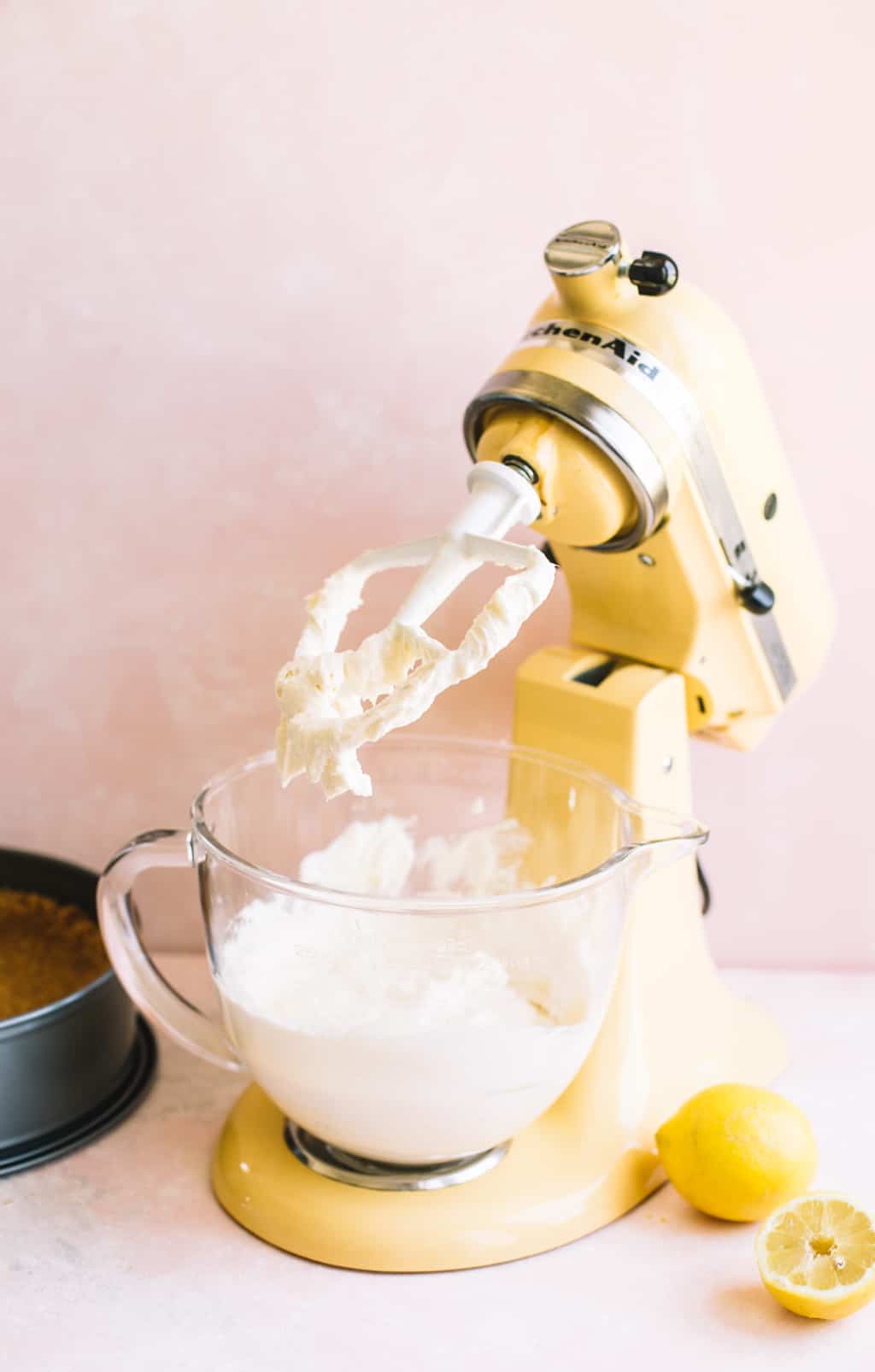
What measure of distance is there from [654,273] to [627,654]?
0.23 m

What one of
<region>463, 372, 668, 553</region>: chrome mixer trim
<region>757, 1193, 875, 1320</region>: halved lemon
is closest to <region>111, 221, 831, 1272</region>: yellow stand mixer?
<region>463, 372, 668, 553</region>: chrome mixer trim

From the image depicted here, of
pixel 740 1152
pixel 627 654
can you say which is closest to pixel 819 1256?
pixel 740 1152

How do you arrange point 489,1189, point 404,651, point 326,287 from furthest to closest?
point 326,287
point 489,1189
point 404,651

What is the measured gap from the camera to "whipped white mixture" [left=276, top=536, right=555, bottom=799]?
2.07 feet

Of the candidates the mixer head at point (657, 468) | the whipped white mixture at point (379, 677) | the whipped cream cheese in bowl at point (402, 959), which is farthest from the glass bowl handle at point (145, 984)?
the mixer head at point (657, 468)

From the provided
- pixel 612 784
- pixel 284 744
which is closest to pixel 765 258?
pixel 612 784

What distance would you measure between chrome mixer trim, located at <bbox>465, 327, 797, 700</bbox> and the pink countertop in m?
0.38

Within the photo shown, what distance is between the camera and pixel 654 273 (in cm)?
70

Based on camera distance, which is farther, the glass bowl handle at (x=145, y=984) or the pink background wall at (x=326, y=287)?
the pink background wall at (x=326, y=287)

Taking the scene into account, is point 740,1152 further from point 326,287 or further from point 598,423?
point 326,287

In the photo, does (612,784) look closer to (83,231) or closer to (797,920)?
(797,920)

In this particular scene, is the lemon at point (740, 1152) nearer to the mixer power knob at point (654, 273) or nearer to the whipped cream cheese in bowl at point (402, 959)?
the whipped cream cheese in bowl at point (402, 959)

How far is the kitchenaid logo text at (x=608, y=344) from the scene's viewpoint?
0.72 m

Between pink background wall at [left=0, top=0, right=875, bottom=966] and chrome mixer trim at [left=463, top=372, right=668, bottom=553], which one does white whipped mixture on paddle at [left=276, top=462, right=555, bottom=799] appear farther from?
pink background wall at [left=0, top=0, right=875, bottom=966]
